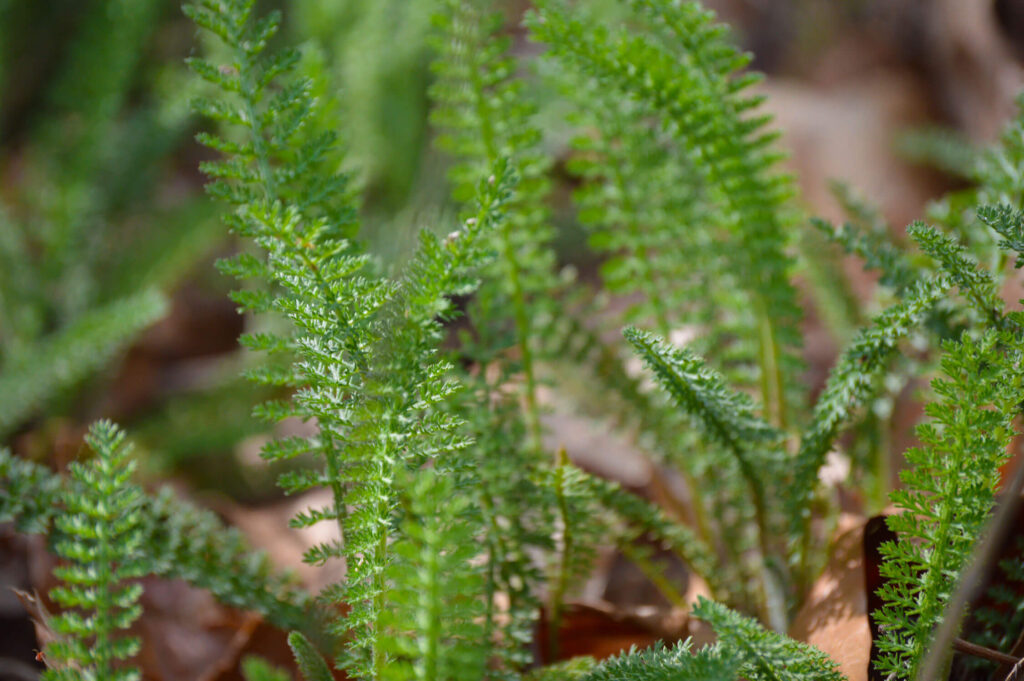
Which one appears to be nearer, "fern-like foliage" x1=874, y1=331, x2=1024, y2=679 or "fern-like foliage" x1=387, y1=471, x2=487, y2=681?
"fern-like foliage" x1=387, y1=471, x2=487, y2=681

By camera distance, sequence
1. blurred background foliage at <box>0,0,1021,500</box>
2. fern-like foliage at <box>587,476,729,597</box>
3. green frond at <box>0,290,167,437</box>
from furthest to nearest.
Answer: blurred background foliage at <box>0,0,1021,500</box> < green frond at <box>0,290,167,437</box> < fern-like foliage at <box>587,476,729,597</box>

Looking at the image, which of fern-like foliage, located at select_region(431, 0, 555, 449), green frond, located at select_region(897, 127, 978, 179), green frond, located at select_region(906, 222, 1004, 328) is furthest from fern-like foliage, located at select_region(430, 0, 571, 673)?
green frond, located at select_region(897, 127, 978, 179)

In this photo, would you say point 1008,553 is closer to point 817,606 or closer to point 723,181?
point 817,606

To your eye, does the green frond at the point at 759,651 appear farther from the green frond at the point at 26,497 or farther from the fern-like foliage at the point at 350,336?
the green frond at the point at 26,497

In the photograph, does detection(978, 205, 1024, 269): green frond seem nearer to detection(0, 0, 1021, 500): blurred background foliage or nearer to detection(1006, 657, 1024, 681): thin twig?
detection(1006, 657, 1024, 681): thin twig

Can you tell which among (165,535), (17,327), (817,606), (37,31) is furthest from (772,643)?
(37,31)

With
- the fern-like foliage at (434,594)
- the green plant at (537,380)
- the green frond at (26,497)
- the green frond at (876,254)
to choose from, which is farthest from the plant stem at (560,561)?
the green frond at (26,497)
